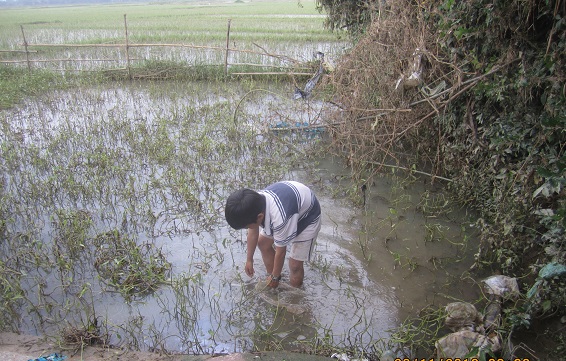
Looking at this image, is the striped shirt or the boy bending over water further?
the striped shirt

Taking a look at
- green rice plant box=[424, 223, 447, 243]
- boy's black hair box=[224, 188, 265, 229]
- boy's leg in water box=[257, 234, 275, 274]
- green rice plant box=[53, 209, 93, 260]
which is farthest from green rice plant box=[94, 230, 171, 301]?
green rice plant box=[424, 223, 447, 243]

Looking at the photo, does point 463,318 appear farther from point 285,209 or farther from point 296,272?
point 285,209

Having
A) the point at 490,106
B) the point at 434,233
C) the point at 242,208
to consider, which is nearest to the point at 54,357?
the point at 242,208

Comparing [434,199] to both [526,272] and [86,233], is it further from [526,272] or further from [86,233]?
[86,233]

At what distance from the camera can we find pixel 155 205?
4.48 metres

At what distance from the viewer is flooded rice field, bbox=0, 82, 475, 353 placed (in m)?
2.96

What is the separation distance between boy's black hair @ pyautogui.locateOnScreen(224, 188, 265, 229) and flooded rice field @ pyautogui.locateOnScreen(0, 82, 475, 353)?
2.59ft

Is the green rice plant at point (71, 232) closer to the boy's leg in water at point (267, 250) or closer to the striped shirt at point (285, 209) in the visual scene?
the boy's leg in water at point (267, 250)

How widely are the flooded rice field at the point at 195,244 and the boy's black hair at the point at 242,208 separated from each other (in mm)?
791

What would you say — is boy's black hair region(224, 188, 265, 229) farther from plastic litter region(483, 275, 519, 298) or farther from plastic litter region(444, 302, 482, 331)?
plastic litter region(483, 275, 519, 298)

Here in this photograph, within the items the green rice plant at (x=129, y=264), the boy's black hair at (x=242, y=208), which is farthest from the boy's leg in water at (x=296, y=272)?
the green rice plant at (x=129, y=264)

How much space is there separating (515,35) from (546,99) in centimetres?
63

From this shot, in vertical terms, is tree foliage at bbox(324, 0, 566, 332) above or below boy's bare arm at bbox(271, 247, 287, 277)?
above

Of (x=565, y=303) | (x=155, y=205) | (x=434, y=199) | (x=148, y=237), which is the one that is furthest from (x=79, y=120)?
(x=565, y=303)
